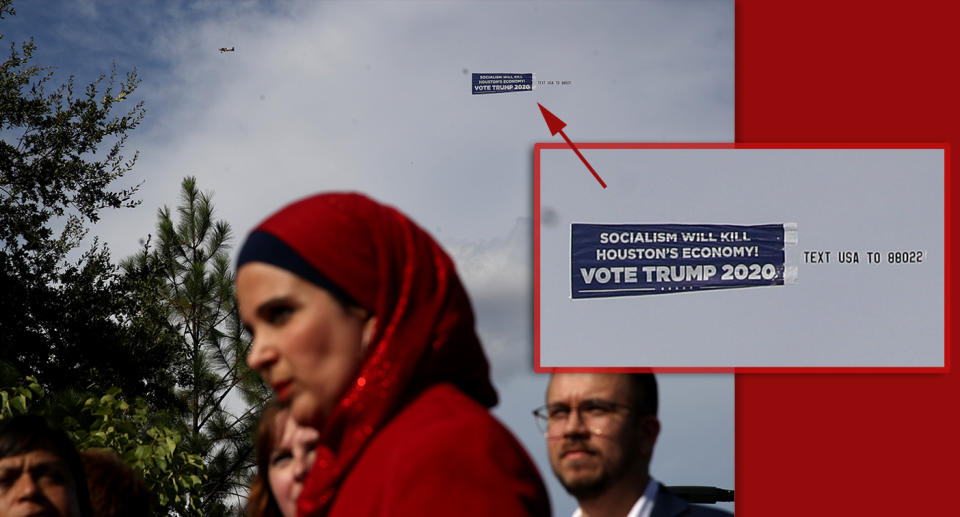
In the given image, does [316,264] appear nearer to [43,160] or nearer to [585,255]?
[585,255]

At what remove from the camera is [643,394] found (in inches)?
123

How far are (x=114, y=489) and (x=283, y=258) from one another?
2396 millimetres

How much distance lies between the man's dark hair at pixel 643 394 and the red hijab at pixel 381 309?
1844 mm

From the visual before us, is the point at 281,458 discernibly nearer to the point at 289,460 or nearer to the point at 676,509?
the point at 289,460

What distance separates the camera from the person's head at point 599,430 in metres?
2.96

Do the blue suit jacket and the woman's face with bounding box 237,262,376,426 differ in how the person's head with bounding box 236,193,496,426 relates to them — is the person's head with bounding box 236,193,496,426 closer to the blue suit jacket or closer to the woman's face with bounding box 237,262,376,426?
the woman's face with bounding box 237,262,376,426

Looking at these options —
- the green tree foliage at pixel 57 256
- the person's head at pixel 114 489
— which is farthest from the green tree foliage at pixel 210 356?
the person's head at pixel 114 489

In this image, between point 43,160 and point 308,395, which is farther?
point 43,160

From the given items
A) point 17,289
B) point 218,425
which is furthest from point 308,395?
point 218,425

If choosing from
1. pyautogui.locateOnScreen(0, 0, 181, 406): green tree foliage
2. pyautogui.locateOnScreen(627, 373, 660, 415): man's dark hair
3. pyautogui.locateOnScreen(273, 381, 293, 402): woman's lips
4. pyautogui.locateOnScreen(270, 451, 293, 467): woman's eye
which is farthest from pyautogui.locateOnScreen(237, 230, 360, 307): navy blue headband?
pyautogui.locateOnScreen(0, 0, 181, 406): green tree foliage

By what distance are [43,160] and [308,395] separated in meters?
14.0

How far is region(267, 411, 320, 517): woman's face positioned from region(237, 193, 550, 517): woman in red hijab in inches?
28.1

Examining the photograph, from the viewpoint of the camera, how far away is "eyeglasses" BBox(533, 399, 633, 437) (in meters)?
3.05

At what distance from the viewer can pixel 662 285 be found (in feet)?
18.0
